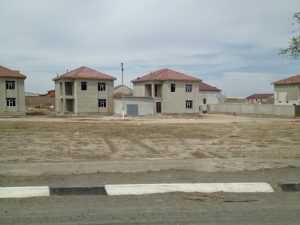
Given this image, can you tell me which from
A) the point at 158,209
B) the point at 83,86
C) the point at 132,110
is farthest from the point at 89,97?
the point at 158,209

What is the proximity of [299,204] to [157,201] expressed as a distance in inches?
95.9

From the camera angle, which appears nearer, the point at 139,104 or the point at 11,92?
the point at 11,92

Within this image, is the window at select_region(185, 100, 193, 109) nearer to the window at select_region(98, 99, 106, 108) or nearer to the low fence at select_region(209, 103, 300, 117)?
the low fence at select_region(209, 103, 300, 117)

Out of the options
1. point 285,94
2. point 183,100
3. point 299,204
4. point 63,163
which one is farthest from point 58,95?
point 299,204

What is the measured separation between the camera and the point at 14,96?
5950 cm

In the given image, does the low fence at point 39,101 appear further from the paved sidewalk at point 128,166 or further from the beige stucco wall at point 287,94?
the paved sidewalk at point 128,166

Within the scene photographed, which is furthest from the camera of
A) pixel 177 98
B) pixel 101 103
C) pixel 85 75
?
pixel 177 98

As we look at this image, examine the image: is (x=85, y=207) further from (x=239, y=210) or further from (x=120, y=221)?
(x=239, y=210)

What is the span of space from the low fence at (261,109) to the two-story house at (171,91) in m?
8.51

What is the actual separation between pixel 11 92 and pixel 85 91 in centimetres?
1108

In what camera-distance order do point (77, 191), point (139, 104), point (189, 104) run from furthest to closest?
point (189, 104) → point (139, 104) → point (77, 191)

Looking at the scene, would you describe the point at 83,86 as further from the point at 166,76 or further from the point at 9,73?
the point at 166,76

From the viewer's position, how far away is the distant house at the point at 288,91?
70.4 m

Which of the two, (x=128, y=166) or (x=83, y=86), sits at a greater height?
(x=83, y=86)
